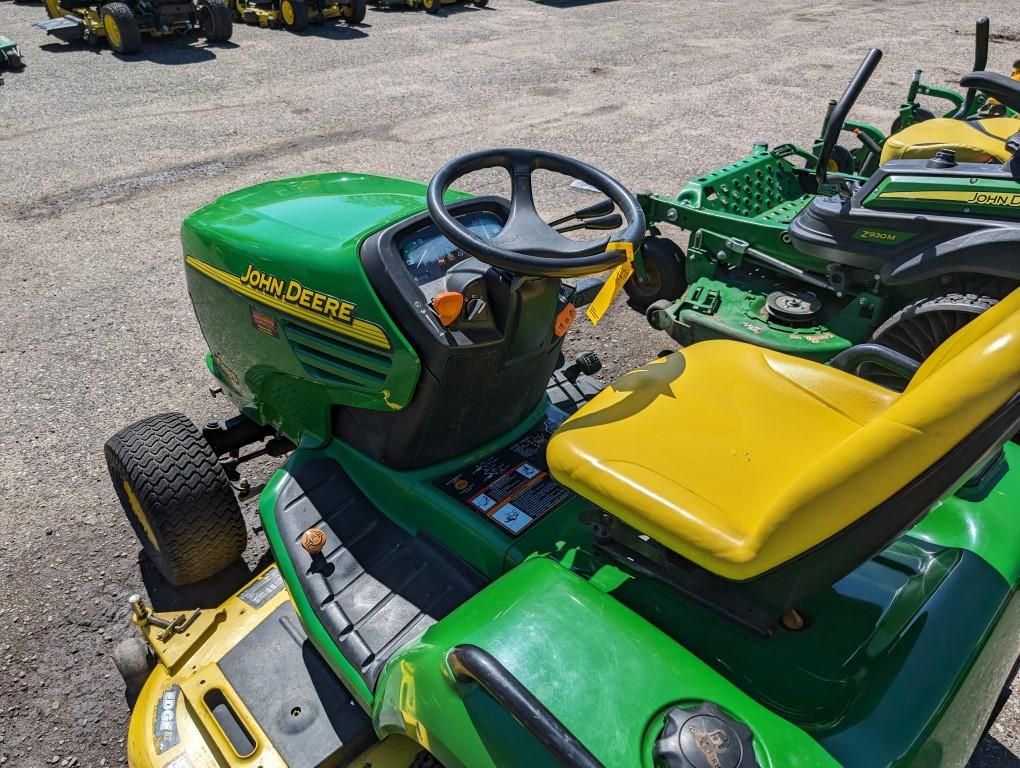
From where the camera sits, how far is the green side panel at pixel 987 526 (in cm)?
158

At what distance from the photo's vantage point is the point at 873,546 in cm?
126

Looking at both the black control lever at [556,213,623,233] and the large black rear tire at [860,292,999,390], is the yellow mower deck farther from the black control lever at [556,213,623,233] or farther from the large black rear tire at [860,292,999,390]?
the large black rear tire at [860,292,999,390]

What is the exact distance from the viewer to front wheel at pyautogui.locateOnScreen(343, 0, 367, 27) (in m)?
11.7

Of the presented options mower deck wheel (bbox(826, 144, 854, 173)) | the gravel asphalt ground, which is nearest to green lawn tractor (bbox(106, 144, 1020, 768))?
the gravel asphalt ground

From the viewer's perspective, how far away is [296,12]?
11.2 meters

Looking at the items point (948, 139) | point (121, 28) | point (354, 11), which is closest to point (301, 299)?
point (948, 139)

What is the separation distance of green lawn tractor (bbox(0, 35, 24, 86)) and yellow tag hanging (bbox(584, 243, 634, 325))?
1019cm

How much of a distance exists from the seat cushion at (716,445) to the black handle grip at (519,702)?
1.22ft

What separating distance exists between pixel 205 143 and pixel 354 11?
234 inches

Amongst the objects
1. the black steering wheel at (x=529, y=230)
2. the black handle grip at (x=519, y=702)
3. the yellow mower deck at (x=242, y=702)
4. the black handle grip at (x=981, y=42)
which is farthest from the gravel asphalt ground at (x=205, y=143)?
the black handle grip at (x=981, y=42)

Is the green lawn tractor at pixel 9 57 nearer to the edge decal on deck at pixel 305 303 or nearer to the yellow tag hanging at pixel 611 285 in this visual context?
the edge decal on deck at pixel 305 303

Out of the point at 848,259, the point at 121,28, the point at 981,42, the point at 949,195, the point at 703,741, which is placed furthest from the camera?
the point at 121,28

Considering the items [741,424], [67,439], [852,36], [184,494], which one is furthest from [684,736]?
[852,36]

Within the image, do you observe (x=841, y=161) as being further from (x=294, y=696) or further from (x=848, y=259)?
(x=294, y=696)
